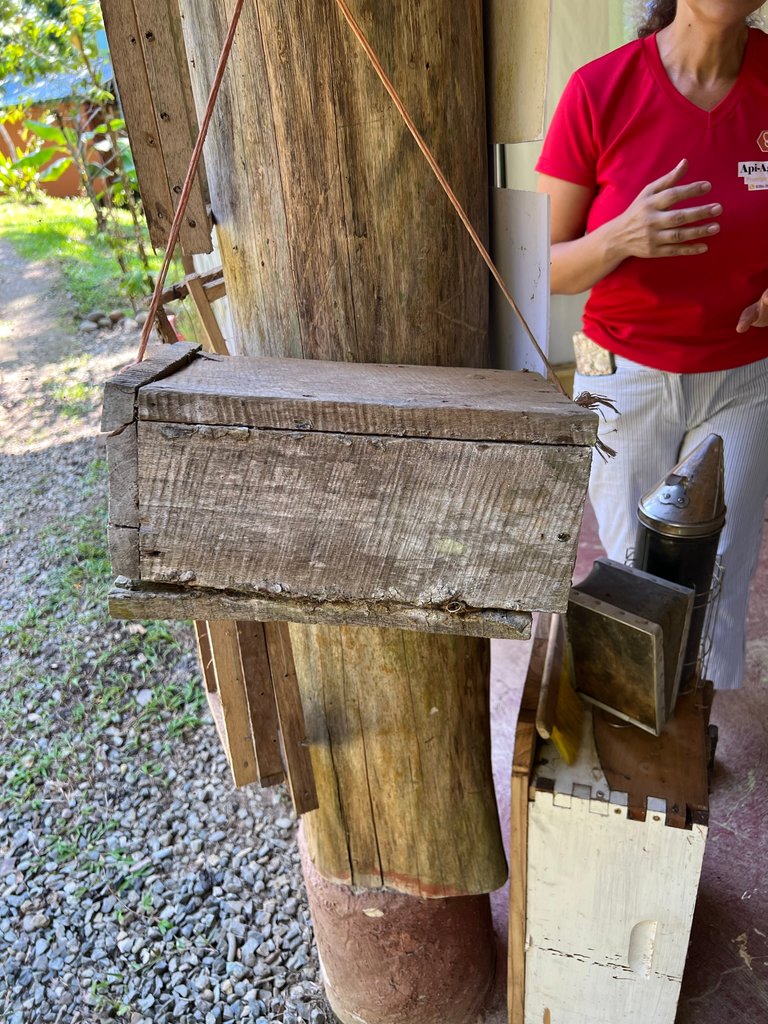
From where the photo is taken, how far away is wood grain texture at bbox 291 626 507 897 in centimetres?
135

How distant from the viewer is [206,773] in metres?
2.58

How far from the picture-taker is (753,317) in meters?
1.62

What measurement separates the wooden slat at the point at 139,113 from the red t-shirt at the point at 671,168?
803 mm

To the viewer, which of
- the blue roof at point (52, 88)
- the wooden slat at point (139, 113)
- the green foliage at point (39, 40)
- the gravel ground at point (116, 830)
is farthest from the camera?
the blue roof at point (52, 88)

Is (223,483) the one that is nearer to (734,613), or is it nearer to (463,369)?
(463,369)

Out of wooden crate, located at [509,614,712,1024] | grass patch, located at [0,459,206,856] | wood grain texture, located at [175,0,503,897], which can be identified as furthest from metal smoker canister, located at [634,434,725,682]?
grass patch, located at [0,459,206,856]

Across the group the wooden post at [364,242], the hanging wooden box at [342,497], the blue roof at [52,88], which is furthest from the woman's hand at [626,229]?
the blue roof at [52,88]

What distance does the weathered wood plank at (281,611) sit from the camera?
90cm

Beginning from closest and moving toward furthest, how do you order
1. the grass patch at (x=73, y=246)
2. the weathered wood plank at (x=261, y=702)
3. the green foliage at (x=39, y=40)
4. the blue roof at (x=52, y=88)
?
the weathered wood plank at (x=261, y=702) → the green foliage at (x=39, y=40) → the blue roof at (x=52, y=88) → the grass patch at (x=73, y=246)

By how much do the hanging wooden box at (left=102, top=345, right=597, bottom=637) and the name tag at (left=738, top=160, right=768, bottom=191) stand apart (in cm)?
95

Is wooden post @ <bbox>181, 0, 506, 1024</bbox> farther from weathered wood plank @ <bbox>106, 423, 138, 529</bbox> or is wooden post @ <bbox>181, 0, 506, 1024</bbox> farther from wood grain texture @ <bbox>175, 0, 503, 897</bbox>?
weathered wood plank @ <bbox>106, 423, 138, 529</bbox>

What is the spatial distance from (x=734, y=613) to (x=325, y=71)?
5.20 ft

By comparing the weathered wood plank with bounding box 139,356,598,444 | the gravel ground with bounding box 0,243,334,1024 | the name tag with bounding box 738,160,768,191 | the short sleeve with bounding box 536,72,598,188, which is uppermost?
the short sleeve with bounding box 536,72,598,188

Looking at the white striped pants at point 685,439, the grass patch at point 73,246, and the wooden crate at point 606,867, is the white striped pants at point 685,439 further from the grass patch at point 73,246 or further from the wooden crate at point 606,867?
the grass patch at point 73,246
